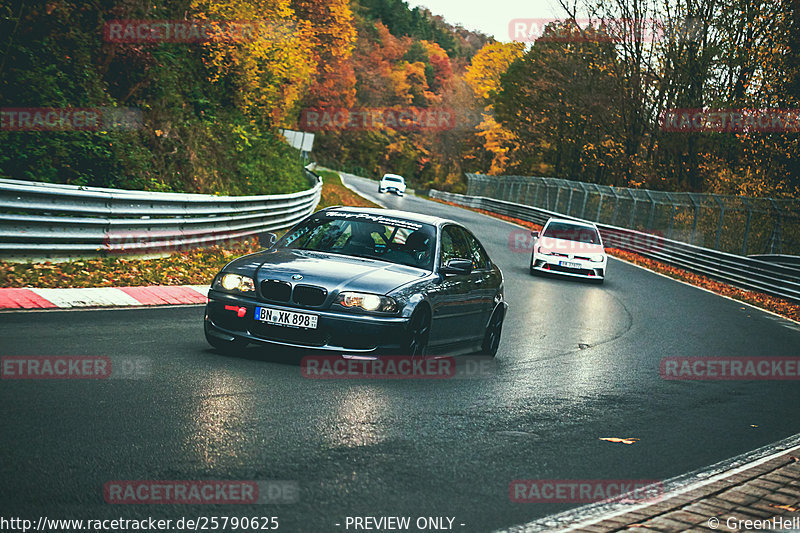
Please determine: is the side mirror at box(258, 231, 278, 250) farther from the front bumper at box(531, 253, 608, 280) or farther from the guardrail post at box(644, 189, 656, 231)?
the guardrail post at box(644, 189, 656, 231)

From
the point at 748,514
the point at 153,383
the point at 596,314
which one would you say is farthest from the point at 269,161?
the point at 748,514

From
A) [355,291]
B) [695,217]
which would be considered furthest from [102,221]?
[695,217]

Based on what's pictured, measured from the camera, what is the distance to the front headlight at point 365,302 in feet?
27.6

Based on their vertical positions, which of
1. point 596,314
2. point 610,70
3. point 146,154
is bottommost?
point 596,314

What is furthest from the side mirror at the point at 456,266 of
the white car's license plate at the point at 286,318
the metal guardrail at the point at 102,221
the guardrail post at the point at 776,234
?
the guardrail post at the point at 776,234

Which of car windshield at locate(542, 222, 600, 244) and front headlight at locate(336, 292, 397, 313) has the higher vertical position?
front headlight at locate(336, 292, 397, 313)

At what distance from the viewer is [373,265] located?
9.14 metres

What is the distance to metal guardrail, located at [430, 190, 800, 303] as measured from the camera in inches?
971

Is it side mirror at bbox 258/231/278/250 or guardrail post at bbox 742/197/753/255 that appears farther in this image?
guardrail post at bbox 742/197/753/255

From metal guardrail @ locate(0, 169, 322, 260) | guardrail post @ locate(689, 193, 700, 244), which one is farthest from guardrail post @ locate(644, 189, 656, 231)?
metal guardrail @ locate(0, 169, 322, 260)

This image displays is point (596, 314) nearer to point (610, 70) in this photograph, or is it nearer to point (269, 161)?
point (269, 161)

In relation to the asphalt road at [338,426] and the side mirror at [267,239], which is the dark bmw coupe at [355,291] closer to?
the side mirror at [267,239]

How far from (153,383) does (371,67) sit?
127 meters

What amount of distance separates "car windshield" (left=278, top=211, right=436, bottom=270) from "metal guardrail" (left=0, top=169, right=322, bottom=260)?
4813 millimetres
